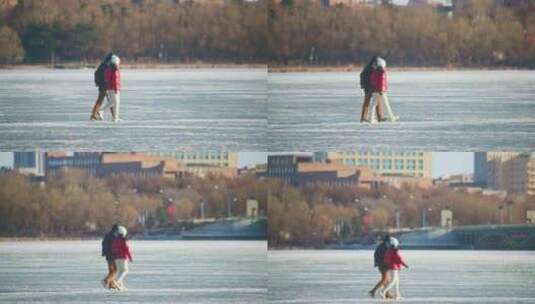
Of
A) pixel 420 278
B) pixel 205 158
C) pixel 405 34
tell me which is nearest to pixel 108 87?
pixel 205 158

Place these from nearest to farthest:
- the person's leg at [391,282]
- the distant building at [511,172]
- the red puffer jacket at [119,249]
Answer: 1. the person's leg at [391,282]
2. the distant building at [511,172]
3. the red puffer jacket at [119,249]

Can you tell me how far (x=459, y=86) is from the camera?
46.9 ft

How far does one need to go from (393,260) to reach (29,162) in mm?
3324

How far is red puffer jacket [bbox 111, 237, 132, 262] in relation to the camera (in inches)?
557

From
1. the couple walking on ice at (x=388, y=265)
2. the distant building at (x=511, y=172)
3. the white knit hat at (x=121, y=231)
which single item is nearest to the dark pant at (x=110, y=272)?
the white knit hat at (x=121, y=231)

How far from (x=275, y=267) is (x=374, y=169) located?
1224 millimetres

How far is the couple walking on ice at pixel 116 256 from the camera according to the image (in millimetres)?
14141

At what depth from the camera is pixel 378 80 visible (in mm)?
14117

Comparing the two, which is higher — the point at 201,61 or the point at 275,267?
the point at 201,61

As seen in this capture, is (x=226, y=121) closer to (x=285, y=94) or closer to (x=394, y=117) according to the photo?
(x=285, y=94)

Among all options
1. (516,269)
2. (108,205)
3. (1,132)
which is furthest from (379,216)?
(1,132)

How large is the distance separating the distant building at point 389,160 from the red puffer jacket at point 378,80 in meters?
0.56

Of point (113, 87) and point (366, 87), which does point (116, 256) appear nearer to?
point (113, 87)

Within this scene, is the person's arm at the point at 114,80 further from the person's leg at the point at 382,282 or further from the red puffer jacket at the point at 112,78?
the person's leg at the point at 382,282
